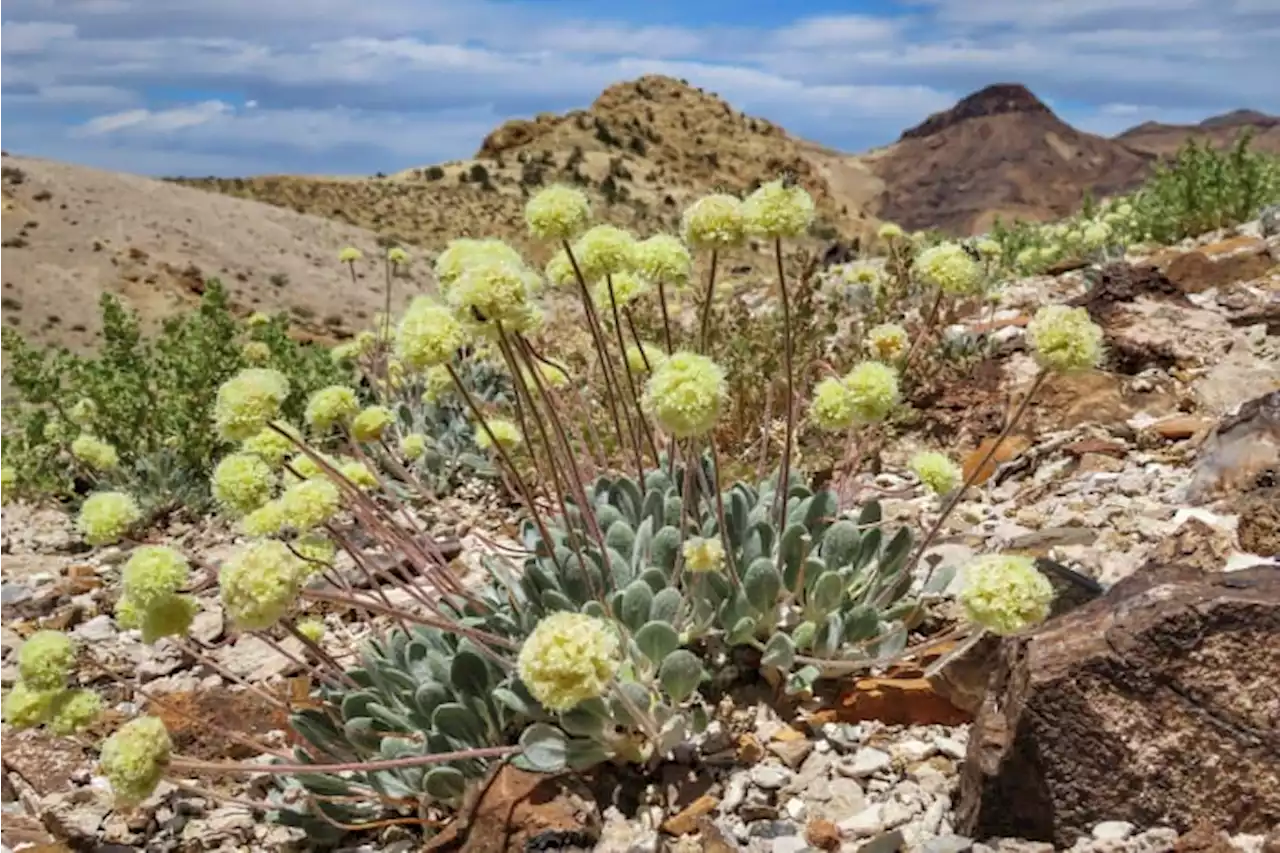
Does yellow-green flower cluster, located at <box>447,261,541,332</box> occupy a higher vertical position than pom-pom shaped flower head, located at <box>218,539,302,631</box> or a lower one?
higher

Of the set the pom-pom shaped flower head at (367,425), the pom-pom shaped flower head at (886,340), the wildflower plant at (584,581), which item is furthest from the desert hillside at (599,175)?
the wildflower plant at (584,581)

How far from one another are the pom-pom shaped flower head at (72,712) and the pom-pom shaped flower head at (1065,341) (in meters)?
2.67

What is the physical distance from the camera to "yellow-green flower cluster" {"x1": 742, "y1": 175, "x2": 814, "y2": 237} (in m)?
3.09

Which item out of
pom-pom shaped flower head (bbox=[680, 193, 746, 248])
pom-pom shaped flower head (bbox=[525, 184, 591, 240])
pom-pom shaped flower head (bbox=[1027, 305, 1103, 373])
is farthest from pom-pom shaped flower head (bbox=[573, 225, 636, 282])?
pom-pom shaped flower head (bbox=[1027, 305, 1103, 373])

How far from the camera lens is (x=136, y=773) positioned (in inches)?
116

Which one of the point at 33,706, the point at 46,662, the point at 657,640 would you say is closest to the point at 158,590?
the point at 46,662

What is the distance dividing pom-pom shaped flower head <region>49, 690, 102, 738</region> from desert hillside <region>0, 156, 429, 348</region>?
1705cm

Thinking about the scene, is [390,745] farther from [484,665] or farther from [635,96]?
[635,96]

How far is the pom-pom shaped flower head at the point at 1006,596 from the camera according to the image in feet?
8.66

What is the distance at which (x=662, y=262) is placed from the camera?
11.5 ft

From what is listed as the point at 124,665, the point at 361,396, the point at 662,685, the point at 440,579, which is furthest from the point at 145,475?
the point at 662,685

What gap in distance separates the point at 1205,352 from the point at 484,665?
466 cm

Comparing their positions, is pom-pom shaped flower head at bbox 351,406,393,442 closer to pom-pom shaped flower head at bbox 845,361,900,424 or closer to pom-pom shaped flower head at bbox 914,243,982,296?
pom-pom shaped flower head at bbox 845,361,900,424

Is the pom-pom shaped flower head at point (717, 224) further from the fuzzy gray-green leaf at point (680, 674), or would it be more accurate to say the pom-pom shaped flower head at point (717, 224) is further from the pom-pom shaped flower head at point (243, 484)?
the pom-pom shaped flower head at point (243, 484)
